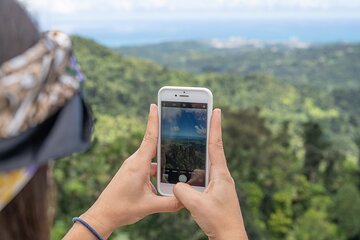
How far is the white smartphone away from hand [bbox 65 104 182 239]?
0.31 ft

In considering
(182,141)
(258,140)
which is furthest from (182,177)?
(258,140)

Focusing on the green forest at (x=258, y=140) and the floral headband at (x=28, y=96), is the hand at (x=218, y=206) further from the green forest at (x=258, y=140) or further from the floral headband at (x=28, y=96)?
the floral headband at (x=28, y=96)

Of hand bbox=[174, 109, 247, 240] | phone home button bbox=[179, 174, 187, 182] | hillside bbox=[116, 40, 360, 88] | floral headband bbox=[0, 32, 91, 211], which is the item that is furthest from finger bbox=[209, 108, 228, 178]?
hillside bbox=[116, 40, 360, 88]

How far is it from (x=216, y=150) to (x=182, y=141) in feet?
0.50

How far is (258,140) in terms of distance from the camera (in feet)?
49.6

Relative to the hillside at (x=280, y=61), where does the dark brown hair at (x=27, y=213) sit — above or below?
above

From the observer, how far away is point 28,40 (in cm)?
37

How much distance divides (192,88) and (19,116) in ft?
1.60

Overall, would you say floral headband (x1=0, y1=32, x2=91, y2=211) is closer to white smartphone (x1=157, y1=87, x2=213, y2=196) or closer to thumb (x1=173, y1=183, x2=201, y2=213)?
thumb (x1=173, y1=183, x2=201, y2=213)

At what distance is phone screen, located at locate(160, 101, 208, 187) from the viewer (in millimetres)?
803

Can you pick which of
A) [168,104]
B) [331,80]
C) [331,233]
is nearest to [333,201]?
[331,233]

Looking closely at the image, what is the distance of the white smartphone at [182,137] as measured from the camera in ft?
2.63

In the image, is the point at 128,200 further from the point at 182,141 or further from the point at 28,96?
the point at 28,96

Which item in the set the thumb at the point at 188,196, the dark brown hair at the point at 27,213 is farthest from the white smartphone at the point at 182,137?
the dark brown hair at the point at 27,213
